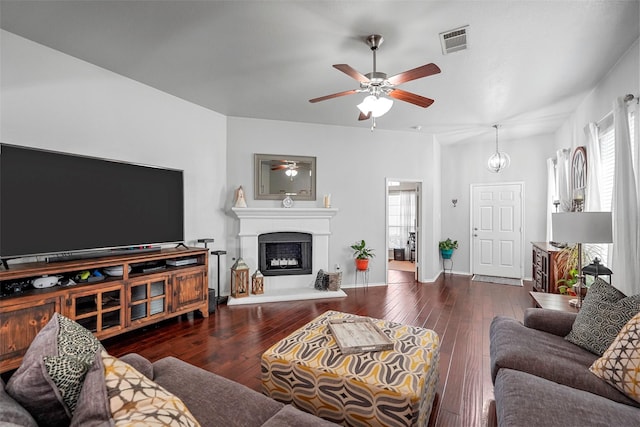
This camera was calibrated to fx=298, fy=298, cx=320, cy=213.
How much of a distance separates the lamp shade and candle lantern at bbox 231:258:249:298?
3785 millimetres

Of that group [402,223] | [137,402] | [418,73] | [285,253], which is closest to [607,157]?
[418,73]

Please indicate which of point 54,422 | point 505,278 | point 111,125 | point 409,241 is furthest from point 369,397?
point 409,241

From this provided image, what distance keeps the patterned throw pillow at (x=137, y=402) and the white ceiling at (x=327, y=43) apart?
7.84 ft

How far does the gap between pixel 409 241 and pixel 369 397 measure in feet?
23.2

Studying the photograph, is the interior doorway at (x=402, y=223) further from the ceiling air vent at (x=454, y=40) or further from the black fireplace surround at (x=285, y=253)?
the ceiling air vent at (x=454, y=40)

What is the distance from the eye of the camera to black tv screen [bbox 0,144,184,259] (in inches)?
95.6

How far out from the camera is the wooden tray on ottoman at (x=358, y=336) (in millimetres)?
1882

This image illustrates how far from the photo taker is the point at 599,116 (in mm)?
3418

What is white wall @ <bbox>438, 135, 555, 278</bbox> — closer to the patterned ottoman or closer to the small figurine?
the small figurine

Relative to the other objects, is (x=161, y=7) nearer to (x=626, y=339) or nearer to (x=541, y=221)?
(x=626, y=339)

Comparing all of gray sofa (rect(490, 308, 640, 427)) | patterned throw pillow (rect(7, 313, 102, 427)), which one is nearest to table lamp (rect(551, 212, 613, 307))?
gray sofa (rect(490, 308, 640, 427))

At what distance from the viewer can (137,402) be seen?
887 millimetres

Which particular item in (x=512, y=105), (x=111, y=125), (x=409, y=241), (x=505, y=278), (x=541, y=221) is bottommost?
(x=505, y=278)

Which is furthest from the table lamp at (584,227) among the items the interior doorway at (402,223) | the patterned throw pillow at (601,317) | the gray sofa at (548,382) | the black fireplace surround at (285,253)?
the interior doorway at (402,223)
